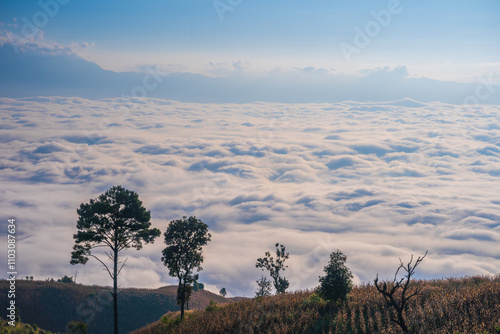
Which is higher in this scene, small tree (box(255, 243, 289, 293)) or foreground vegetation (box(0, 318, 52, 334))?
small tree (box(255, 243, 289, 293))

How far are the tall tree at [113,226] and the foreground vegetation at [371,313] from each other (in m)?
15.0

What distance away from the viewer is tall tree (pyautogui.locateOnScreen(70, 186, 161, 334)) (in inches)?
1565

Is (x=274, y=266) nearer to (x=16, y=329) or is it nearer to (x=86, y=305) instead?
(x=86, y=305)

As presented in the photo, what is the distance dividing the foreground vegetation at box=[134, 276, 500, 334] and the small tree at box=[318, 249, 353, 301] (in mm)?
569

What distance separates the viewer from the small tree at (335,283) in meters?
28.3

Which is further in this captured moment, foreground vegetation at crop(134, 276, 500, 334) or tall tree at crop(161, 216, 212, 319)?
tall tree at crop(161, 216, 212, 319)

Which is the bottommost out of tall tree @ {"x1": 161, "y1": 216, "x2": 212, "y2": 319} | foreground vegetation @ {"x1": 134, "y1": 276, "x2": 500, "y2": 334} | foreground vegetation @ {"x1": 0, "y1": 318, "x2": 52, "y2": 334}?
foreground vegetation @ {"x1": 0, "y1": 318, "x2": 52, "y2": 334}

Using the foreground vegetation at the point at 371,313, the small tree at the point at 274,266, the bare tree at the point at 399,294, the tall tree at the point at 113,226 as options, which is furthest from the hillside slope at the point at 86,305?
the bare tree at the point at 399,294

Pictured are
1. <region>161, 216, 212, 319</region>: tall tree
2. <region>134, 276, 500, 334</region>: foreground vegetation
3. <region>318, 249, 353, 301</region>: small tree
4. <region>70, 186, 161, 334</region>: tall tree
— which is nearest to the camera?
<region>134, 276, 500, 334</region>: foreground vegetation

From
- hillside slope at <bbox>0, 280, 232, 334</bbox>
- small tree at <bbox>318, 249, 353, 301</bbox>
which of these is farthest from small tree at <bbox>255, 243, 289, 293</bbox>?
Result: small tree at <bbox>318, 249, 353, 301</bbox>

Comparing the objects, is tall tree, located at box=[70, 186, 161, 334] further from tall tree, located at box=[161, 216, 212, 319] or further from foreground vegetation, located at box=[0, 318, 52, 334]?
foreground vegetation, located at box=[0, 318, 52, 334]

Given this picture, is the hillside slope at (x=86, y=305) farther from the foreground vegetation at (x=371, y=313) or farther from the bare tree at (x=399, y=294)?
the bare tree at (x=399, y=294)

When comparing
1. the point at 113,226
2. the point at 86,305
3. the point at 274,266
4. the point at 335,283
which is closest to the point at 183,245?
the point at 113,226

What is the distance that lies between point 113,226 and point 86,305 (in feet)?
180
